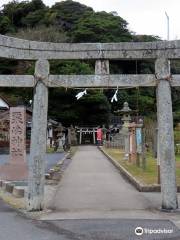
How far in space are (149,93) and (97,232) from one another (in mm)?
51944

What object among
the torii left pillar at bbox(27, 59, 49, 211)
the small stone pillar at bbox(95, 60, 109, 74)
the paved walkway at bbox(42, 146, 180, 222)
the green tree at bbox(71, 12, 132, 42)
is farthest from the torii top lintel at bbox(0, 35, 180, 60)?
the green tree at bbox(71, 12, 132, 42)

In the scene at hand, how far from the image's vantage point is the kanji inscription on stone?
1825 cm

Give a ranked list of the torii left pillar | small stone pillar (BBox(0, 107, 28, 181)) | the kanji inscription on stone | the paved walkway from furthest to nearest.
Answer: the kanji inscription on stone
small stone pillar (BBox(0, 107, 28, 181))
the torii left pillar
the paved walkway

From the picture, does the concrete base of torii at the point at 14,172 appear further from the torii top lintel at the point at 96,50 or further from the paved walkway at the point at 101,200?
the torii top lintel at the point at 96,50

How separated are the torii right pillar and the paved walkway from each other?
454mm

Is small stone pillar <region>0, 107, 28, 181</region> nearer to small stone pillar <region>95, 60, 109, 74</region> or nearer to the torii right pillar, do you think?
small stone pillar <region>95, 60, 109, 74</region>

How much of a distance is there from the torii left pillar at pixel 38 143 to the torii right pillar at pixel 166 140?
2.66 meters

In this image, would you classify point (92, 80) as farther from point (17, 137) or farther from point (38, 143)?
point (17, 137)

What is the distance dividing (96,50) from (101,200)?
399cm

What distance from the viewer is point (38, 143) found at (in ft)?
34.2

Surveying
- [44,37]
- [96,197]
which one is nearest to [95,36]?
[44,37]

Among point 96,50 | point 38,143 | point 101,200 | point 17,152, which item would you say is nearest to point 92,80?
point 96,50

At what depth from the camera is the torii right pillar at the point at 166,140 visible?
10297mm

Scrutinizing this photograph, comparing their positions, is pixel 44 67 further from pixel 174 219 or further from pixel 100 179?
pixel 100 179
